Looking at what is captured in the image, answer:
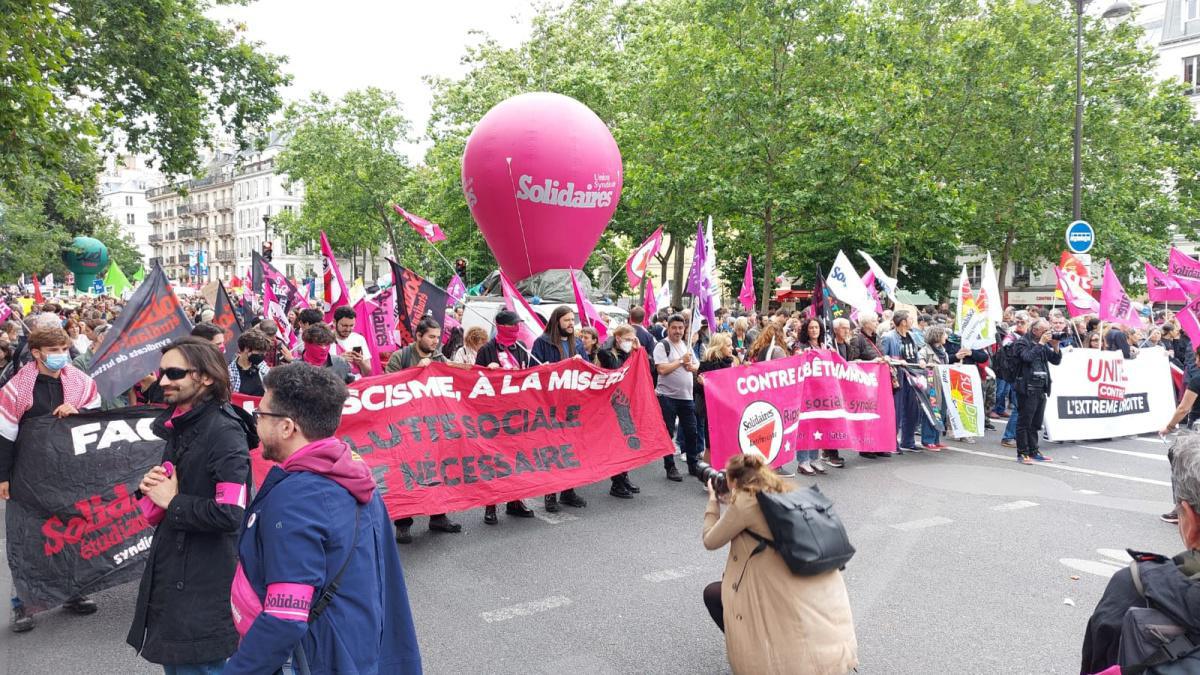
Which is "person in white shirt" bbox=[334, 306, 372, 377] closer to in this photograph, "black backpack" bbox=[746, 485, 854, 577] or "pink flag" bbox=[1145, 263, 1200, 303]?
"black backpack" bbox=[746, 485, 854, 577]

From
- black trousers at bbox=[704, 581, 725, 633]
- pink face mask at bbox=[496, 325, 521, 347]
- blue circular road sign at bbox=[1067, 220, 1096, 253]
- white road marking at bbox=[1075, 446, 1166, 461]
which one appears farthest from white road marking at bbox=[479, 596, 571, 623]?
blue circular road sign at bbox=[1067, 220, 1096, 253]

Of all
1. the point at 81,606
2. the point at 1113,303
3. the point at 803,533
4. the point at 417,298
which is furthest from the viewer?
the point at 1113,303

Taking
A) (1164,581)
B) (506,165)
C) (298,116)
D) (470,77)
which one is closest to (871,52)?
(506,165)

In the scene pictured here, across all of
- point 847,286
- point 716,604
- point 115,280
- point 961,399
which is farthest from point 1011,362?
point 115,280

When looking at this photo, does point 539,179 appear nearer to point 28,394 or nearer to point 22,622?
point 28,394

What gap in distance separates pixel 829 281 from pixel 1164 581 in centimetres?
1022

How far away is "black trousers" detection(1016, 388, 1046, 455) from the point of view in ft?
33.1

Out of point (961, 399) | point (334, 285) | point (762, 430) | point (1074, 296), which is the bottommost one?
point (961, 399)

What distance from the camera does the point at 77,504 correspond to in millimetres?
5113

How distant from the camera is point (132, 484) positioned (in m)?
5.37

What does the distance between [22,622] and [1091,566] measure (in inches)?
284

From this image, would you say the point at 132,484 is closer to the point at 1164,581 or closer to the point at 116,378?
→ the point at 116,378

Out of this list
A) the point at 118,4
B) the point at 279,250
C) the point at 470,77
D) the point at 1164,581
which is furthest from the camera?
the point at 279,250

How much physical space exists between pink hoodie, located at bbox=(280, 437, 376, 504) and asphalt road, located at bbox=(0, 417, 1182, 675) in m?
2.38
